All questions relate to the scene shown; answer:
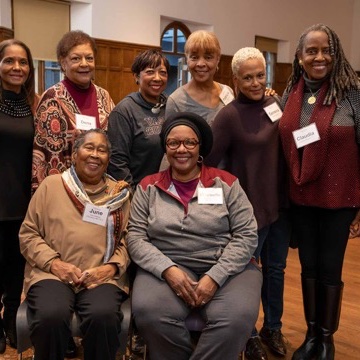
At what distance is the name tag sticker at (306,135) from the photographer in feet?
7.70

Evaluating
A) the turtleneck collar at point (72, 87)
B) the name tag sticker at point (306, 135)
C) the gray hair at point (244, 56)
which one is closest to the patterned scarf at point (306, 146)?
the name tag sticker at point (306, 135)

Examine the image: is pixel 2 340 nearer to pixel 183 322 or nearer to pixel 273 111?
pixel 183 322

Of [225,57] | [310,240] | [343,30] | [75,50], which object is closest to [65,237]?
[75,50]

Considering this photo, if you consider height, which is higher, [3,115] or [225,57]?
[225,57]

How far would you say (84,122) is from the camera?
2559mm

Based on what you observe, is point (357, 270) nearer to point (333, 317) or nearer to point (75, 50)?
point (333, 317)

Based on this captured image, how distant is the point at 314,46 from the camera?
234 centimetres

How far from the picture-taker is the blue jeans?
2.66 m

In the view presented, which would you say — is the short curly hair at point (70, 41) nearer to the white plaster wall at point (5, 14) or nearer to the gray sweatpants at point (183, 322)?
the gray sweatpants at point (183, 322)

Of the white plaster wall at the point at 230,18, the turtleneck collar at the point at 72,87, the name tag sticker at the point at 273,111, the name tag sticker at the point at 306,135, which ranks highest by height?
the white plaster wall at the point at 230,18

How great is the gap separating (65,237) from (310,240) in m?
1.22

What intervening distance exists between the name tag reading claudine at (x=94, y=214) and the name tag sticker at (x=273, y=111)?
0.95 metres

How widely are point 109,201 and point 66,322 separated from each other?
1.95 ft

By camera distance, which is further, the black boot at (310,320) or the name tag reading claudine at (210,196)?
the black boot at (310,320)
